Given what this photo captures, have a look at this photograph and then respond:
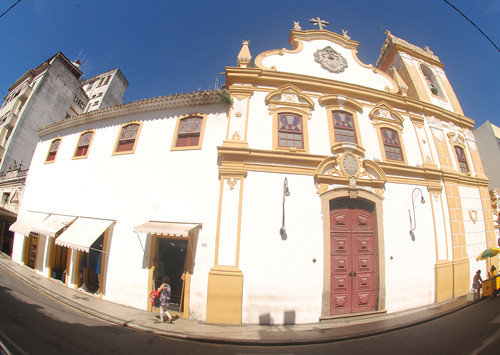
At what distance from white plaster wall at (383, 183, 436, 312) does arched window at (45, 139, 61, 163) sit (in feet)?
57.5

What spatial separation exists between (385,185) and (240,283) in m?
6.85

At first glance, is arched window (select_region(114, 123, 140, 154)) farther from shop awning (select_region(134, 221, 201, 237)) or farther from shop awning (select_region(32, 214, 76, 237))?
shop awning (select_region(134, 221, 201, 237))

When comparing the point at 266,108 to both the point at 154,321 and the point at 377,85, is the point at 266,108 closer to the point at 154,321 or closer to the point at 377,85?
the point at 377,85

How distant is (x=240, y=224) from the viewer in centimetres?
615

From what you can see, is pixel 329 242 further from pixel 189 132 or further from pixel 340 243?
pixel 189 132

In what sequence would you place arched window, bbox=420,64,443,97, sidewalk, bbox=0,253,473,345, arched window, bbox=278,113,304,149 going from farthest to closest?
arched window, bbox=420,64,443,97
arched window, bbox=278,113,304,149
sidewalk, bbox=0,253,473,345

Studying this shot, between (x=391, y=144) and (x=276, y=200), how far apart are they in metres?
6.31

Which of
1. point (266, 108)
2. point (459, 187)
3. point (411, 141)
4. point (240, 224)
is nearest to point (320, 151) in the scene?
point (266, 108)

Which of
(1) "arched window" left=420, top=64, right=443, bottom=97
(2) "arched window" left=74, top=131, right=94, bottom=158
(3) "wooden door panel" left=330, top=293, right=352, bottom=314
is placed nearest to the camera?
(3) "wooden door panel" left=330, top=293, right=352, bottom=314

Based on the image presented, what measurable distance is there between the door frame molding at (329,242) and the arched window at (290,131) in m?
2.30

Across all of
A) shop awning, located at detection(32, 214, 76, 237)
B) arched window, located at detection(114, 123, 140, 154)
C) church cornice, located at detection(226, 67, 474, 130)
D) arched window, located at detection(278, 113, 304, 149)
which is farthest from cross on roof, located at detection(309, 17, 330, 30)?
shop awning, located at detection(32, 214, 76, 237)

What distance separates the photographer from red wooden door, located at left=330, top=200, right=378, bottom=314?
6.43 meters

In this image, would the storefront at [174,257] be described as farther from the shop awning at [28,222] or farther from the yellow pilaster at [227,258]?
the shop awning at [28,222]

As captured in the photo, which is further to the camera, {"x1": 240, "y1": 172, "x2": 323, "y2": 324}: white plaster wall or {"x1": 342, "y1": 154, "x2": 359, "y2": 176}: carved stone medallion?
{"x1": 342, "y1": 154, "x2": 359, "y2": 176}: carved stone medallion
